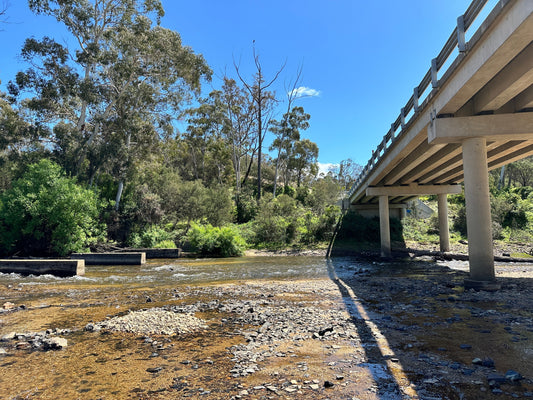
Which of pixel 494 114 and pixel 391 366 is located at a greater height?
pixel 494 114

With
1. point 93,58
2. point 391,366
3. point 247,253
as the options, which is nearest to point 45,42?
point 93,58

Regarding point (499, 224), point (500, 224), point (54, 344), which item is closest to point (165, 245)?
point (54, 344)

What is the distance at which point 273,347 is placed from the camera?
5285 mm

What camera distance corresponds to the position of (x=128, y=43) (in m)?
26.7

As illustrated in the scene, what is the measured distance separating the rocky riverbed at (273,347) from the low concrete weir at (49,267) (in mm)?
5516

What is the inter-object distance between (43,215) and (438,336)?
76.5 ft

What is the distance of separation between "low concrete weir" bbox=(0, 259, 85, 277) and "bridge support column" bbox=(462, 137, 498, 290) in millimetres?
15735

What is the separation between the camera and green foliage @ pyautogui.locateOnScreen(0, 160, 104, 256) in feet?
67.2

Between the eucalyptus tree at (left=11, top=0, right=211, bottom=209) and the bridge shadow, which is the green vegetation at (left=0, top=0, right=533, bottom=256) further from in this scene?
the bridge shadow

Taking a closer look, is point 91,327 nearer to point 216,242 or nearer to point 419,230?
point 216,242

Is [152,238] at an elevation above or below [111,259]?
above

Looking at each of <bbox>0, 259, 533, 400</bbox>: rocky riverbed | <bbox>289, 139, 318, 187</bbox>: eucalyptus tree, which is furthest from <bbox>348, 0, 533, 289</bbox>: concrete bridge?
<bbox>289, 139, 318, 187</bbox>: eucalyptus tree

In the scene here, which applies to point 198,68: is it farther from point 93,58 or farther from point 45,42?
point 45,42

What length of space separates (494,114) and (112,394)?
41.1 ft
